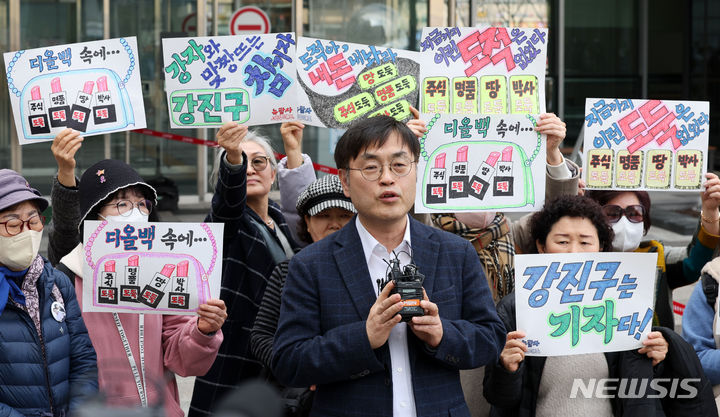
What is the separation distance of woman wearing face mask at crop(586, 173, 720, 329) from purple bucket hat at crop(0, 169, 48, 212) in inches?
95.1

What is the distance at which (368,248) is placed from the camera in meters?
3.01

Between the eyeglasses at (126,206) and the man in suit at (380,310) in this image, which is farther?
the eyeglasses at (126,206)

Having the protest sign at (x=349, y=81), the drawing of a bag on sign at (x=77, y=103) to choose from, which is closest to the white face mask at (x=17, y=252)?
the drawing of a bag on sign at (x=77, y=103)

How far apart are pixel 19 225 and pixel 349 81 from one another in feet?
5.65

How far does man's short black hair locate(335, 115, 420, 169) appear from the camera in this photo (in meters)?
3.01

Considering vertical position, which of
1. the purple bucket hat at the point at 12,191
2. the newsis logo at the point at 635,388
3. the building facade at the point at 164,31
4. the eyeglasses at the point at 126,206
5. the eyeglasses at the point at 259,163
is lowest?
the newsis logo at the point at 635,388

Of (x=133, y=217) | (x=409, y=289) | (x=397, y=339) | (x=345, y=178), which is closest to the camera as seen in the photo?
(x=409, y=289)

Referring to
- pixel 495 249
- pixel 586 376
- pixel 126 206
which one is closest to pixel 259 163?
pixel 126 206

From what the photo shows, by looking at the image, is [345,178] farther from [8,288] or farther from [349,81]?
[349,81]

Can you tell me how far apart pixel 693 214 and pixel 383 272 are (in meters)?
11.1

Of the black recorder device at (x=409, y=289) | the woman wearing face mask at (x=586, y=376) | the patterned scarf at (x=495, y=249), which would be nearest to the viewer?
the black recorder device at (x=409, y=289)

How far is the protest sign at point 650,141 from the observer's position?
4.38 meters

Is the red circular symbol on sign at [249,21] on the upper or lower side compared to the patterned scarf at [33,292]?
upper

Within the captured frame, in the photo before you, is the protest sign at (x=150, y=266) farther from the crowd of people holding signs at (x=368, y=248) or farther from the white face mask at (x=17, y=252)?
the white face mask at (x=17, y=252)
